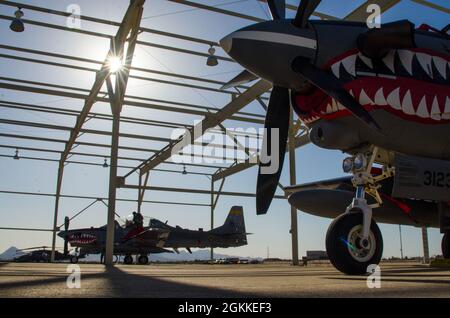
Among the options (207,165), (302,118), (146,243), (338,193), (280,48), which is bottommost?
(146,243)

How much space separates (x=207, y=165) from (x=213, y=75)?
1303 cm

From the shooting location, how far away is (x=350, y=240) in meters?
4.17

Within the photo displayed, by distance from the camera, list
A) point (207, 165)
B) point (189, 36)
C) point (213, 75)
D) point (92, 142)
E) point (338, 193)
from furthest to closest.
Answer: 1. point (207, 165)
2. point (92, 142)
3. point (213, 75)
4. point (189, 36)
5. point (338, 193)

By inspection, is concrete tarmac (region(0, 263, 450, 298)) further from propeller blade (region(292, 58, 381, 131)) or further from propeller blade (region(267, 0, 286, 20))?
propeller blade (region(267, 0, 286, 20))

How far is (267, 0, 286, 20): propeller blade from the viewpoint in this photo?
5.00 meters

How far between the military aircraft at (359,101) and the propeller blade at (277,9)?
2 centimetres

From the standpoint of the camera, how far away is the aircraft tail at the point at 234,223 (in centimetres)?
3138

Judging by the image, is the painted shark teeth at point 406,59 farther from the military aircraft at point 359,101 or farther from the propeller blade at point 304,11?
the propeller blade at point 304,11

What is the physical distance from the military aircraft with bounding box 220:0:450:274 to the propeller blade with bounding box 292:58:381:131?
0.4 inches

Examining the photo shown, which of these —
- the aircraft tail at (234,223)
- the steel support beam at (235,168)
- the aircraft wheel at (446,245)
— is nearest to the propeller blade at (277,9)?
the aircraft wheel at (446,245)
